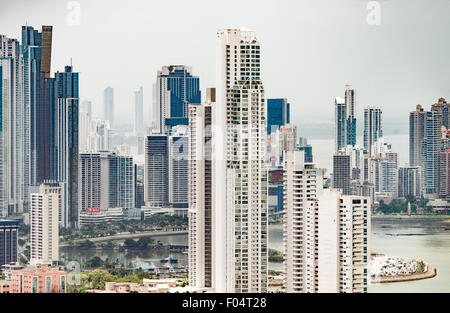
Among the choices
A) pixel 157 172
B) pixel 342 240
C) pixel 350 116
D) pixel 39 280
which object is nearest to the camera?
pixel 39 280

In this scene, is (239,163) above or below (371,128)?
below

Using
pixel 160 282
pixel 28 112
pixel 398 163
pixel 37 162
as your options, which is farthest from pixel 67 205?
pixel 398 163

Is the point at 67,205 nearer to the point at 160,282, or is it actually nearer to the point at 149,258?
the point at 149,258

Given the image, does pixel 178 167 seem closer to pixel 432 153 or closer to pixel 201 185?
pixel 201 185

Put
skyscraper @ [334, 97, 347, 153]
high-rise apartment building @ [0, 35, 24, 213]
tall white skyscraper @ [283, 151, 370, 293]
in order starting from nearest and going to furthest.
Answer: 1. tall white skyscraper @ [283, 151, 370, 293]
2. skyscraper @ [334, 97, 347, 153]
3. high-rise apartment building @ [0, 35, 24, 213]

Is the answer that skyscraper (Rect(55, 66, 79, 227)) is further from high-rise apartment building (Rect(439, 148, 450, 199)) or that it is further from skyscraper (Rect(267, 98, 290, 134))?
high-rise apartment building (Rect(439, 148, 450, 199))

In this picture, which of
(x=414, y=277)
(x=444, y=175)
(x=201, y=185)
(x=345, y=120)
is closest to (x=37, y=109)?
(x=201, y=185)

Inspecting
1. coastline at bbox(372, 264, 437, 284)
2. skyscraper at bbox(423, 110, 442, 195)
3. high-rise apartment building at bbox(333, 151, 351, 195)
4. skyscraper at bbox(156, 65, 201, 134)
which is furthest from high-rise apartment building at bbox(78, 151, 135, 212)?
coastline at bbox(372, 264, 437, 284)
